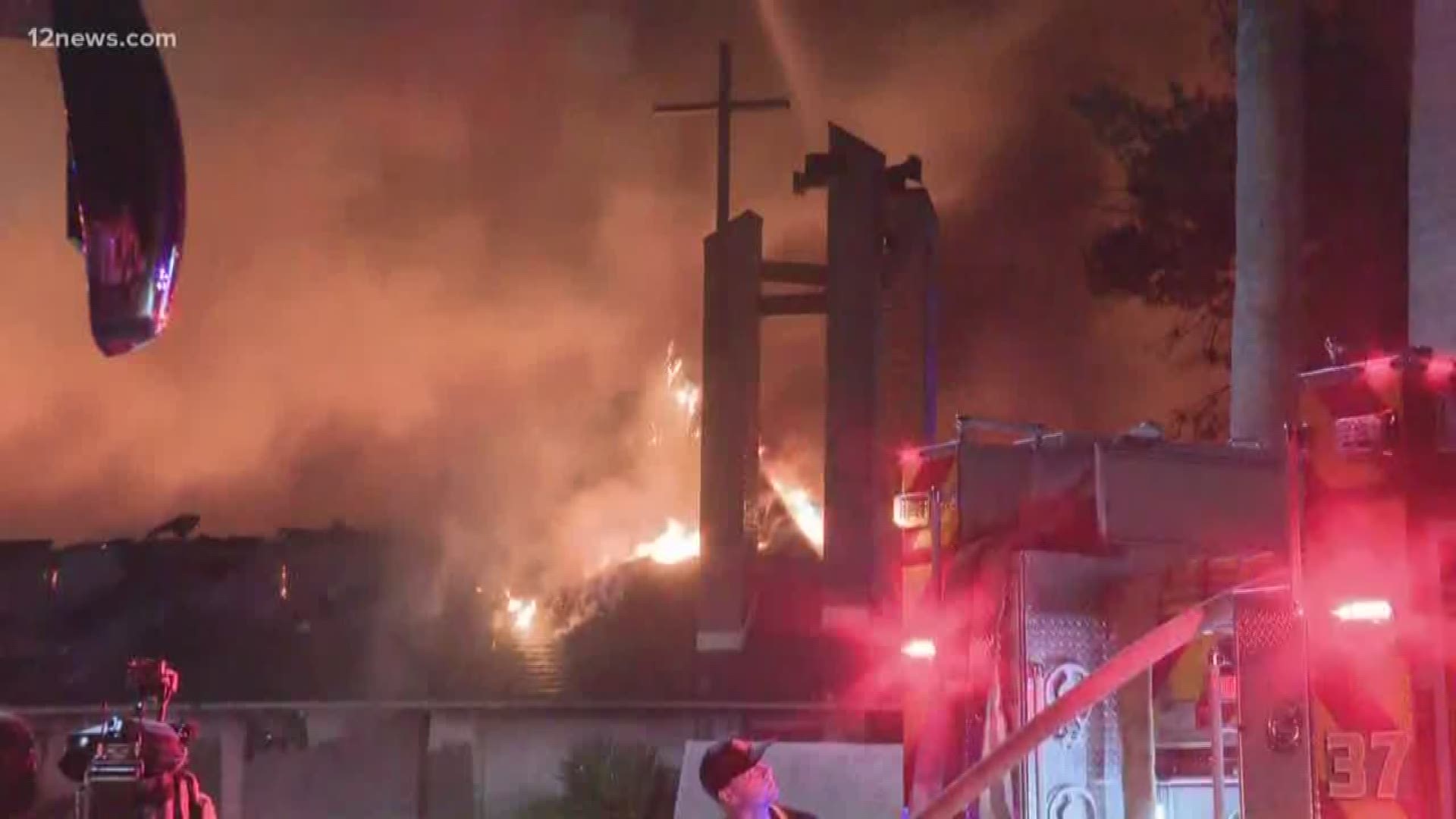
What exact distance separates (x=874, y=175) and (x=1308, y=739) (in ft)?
38.9

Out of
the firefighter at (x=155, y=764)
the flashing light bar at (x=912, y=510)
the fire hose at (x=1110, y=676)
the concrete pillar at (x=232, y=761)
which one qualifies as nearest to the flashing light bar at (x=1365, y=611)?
the fire hose at (x=1110, y=676)

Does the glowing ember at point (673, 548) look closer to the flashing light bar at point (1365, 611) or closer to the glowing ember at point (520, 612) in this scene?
the glowing ember at point (520, 612)

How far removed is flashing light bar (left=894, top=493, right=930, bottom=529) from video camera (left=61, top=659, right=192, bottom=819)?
294 centimetres

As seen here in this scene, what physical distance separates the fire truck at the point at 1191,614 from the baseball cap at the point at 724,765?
2.07 ft

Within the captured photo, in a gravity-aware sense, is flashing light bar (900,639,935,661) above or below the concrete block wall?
above

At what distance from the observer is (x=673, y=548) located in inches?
827

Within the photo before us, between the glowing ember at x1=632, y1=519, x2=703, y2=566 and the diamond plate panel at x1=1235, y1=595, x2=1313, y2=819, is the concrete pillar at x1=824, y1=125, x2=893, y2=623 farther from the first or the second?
the diamond plate panel at x1=1235, y1=595, x2=1313, y2=819

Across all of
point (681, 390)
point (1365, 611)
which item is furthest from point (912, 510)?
point (681, 390)

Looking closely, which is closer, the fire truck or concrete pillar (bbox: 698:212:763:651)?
the fire truck

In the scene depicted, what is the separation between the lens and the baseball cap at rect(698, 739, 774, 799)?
199 inches

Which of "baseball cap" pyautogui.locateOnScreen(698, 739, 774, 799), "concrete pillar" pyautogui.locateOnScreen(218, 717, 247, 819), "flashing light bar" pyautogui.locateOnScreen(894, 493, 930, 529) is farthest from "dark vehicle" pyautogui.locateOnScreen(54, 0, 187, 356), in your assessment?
"concrete pillar" pyautogui.locateOnScreen(218, 717, 247, 819)

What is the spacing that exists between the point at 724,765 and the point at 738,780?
0.23ft

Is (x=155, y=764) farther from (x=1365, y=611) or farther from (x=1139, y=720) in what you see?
(x=1365, y=611)

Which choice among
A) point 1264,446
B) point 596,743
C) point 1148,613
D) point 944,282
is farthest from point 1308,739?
point 944,282
